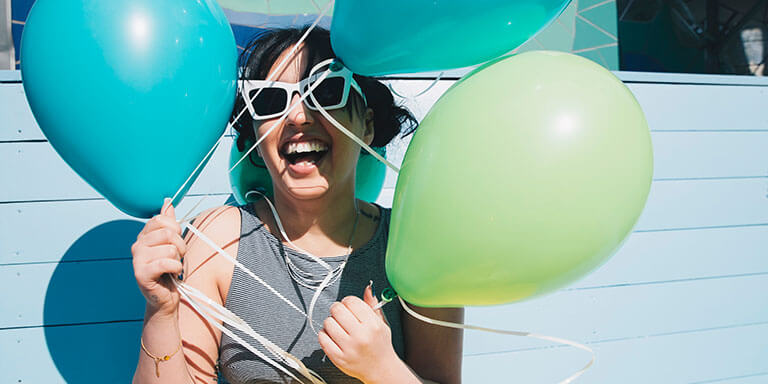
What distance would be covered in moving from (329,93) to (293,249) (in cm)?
38

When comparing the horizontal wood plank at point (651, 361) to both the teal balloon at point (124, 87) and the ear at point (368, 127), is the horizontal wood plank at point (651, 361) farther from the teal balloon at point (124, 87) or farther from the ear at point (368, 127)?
the teal balloon at point (124, 87)

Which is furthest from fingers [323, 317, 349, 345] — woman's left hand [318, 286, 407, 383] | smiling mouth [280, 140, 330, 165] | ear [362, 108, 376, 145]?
ear [362, 108, 376, 145]

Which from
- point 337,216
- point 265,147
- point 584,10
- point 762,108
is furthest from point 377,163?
→ point 584,10

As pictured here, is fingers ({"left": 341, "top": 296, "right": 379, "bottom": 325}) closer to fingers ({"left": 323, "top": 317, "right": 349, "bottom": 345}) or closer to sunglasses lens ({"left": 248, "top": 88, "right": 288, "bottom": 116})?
fingers ({"left": 323, "top": 317, "right": 349, "bottom": 345})

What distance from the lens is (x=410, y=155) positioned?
2.48 ft

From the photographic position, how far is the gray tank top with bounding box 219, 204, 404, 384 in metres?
0.97

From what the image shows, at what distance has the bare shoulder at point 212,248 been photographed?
0.98 metres

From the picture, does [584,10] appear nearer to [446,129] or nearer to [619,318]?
[619,318]

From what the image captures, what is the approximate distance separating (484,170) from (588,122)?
6.1 inches

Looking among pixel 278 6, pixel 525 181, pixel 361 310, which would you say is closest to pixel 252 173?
pixel 361 310

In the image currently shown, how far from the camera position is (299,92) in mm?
936

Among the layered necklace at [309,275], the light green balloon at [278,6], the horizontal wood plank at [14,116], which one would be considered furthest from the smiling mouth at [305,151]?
the light green balloon at [278,6]

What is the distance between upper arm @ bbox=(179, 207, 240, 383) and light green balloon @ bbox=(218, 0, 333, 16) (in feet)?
4.15

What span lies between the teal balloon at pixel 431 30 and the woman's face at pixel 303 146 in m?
0.18
